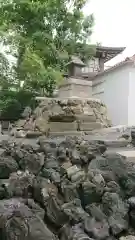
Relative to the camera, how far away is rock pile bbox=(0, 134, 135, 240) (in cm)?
140

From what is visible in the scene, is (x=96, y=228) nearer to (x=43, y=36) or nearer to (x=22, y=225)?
(x=22, y=225)

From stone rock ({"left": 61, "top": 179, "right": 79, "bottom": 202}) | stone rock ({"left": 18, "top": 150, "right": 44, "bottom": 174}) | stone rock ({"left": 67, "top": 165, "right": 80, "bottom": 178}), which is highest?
stone rock ({"left": 18, "top": 150, "right": 44, "bottom": 174})

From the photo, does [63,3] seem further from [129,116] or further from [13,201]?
[13,201]

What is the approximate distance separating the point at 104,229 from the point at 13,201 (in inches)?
17.6

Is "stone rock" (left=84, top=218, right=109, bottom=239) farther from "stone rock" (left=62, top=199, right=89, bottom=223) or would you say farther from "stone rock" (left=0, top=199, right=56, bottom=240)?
"stone rock" (left=0, top=199, right=56, bottom=240)

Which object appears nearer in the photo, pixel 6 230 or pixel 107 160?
pixel 6 230

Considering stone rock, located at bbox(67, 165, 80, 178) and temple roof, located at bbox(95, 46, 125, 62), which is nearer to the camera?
stone rock, located at bbox(67, 165, 80, 178)

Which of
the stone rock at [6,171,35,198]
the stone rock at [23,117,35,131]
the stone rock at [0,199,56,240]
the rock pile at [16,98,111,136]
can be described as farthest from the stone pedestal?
the stone rock at [0,199,56,240]

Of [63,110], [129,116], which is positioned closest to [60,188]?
[63,110]

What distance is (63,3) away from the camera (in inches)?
499

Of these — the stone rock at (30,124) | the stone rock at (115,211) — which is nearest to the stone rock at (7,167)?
the stone rock at (115,211)

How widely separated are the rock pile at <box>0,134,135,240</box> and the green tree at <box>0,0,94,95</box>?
873 centimetres

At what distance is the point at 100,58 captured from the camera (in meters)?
15.5

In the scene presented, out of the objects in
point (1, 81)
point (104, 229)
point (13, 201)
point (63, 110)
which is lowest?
point (104, 229)
